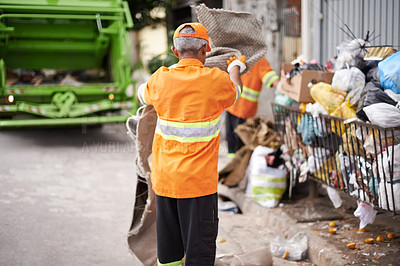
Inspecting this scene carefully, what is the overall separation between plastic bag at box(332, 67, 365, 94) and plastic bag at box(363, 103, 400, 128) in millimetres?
525

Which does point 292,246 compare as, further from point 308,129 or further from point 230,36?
point 230,36

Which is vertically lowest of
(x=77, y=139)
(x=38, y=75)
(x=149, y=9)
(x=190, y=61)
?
(x=77, y=139)

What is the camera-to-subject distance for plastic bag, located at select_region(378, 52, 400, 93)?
8.95 feet

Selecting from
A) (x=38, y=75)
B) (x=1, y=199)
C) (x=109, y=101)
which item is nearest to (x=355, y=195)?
(x=1, y=199)

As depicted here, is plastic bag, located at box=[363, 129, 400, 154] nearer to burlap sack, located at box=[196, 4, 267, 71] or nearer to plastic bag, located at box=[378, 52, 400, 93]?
plastic bag, located at box=[378, 52, 400, 93]

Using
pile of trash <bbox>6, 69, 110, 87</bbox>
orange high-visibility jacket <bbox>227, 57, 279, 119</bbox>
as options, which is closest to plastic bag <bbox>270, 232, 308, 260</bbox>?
orange high-visibility jacket <bbox>227, 57, 279, 119</bbox>

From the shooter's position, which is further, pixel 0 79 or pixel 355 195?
pixel 0 79

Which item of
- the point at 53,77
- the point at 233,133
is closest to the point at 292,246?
the point at 233,133

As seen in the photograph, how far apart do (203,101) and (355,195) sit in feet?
4.74

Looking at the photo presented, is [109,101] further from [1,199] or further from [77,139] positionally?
[1,199]

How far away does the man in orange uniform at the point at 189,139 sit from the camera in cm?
229

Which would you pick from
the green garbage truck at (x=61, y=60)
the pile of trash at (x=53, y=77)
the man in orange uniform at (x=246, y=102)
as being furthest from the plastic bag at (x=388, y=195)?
the pile of trash at (x=53, y=77)

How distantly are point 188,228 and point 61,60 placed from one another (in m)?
7.16

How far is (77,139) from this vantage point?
8242mm
